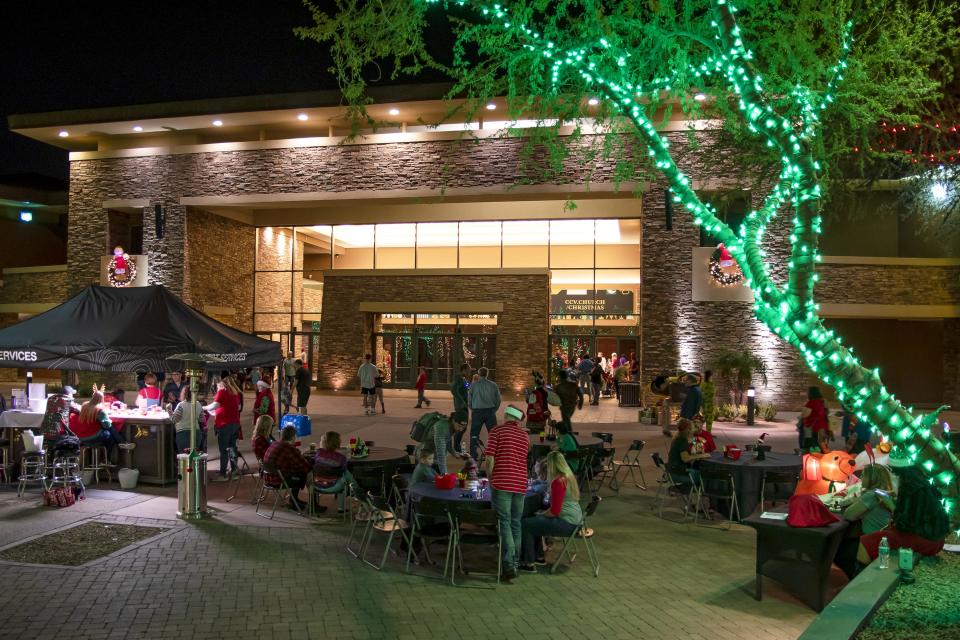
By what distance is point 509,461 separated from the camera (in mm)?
7270

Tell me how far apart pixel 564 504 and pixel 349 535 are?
2.76 metres

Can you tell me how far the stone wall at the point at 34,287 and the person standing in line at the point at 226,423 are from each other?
22.8 m

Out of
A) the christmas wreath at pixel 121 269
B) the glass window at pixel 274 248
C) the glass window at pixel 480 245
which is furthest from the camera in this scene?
the glass window at pixel 274 248

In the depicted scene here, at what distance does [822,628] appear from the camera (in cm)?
470

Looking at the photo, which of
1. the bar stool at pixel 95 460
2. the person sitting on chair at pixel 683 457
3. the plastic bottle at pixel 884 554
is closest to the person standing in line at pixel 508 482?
the plastic bottle at pixel 884 554

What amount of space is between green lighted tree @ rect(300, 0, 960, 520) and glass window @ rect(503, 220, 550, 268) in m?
16.5

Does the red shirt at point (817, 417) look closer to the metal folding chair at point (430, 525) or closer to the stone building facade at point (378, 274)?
the metal folding chair at point (430, 525)

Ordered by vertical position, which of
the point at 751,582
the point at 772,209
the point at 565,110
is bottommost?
the point at 751,582

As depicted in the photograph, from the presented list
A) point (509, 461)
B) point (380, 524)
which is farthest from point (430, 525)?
point (509, 461)

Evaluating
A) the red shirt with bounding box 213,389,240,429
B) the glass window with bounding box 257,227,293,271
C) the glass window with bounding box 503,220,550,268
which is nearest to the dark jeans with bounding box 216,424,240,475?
the red shirt with bounding box 213,389,240,429

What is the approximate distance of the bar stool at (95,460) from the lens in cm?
1154

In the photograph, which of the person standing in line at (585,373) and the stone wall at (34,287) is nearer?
the person standing in line at (585,373)

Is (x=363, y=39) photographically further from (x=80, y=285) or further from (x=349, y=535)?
(x=80, y=285)

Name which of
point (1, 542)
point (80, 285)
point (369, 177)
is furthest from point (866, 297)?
point (80, 285)
